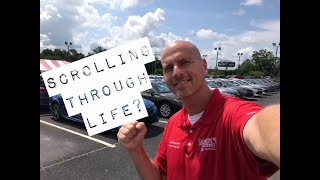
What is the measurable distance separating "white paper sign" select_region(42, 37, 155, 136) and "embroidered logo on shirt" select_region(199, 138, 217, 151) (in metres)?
0.38

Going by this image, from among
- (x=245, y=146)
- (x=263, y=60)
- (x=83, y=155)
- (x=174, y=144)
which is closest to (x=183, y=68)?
(x=174, y=144)

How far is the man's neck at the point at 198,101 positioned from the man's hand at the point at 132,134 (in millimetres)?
293

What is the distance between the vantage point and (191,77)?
1.83m

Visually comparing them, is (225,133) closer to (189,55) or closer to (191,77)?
(191,77)

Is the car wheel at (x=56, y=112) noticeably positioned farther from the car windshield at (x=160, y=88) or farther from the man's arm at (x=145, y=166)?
the man's arm at (x=145, y=166)

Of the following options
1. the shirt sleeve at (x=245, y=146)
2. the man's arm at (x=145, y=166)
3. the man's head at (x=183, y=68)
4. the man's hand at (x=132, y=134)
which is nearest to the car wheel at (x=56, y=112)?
the man's arm at (x=145, y=166)

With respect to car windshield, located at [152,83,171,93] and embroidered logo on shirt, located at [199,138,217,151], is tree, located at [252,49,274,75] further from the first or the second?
embroidered logo on shirt, located at [199,138,217,151]

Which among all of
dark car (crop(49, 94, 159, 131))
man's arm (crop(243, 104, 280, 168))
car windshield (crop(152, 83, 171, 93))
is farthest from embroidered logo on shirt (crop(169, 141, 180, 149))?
car windshield (crop(152, 83, 171, 93))

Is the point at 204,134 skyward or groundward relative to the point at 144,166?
skyward

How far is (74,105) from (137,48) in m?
0.47

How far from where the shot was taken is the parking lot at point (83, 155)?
558 cm

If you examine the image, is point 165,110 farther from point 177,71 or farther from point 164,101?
point 177,71

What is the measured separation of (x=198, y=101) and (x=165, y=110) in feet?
32.7

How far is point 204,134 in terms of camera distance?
161cm
